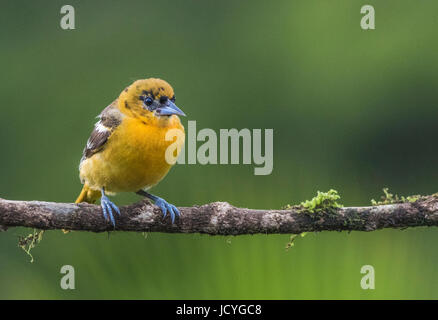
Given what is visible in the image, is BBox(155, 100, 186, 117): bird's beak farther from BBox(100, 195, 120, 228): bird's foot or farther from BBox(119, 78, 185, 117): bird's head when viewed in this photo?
BBox(100, 195, 120, 228): bird's foot

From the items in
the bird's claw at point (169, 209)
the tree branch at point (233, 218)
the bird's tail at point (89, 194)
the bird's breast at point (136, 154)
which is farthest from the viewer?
the bird's tail at point (89, 194)

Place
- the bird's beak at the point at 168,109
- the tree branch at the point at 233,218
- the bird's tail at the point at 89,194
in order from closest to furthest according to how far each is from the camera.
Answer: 1. the tree branch at the point at 233,218
2. the bird's beak at the point at 168,109
3. the bird's tail at the point at 89,194

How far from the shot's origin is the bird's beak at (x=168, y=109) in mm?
4668

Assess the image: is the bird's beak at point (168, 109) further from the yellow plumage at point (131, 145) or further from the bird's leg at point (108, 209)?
the bird's leg at point (108, 209)

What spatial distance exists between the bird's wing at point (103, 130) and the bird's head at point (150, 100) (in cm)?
8

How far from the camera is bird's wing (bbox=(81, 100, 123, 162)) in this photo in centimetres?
471

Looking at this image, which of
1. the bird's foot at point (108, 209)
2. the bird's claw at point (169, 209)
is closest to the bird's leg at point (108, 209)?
the bird's foot at point (108, 209)

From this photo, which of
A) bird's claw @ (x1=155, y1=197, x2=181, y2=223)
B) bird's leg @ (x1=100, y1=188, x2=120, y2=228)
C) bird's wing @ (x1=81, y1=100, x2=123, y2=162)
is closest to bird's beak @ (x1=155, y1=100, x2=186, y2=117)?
bird's wing @ (x1=81, y1=100, x2=123, y2=162)

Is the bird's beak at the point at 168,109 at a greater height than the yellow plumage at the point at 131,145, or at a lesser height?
greater

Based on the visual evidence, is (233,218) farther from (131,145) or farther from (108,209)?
(131,145)

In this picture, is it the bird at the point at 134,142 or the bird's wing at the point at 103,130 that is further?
the bird's wing at the point at 103,130

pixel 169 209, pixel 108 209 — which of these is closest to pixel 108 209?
pixel 108 209

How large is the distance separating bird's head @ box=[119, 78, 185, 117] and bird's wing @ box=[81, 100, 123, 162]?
79 mm

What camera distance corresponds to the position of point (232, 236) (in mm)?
4098
